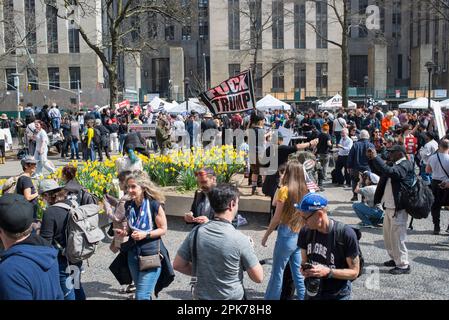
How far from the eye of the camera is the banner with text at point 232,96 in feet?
36.9

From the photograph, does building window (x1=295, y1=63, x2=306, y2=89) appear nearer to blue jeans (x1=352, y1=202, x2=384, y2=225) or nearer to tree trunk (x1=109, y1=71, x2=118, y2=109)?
tree trunk (x1=109, y1=71, x2=118, y2=109)

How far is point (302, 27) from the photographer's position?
59.6 m

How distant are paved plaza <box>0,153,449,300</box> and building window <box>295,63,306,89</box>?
51.5 meters

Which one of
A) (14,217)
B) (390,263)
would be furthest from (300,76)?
(14,217)

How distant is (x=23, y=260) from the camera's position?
3.16 metres

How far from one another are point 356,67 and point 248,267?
213 feet

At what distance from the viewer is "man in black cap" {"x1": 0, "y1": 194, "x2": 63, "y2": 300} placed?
3051 millimetres

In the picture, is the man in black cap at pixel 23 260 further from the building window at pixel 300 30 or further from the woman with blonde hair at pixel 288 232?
the building window at pixel 300 30

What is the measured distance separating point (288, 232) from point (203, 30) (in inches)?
2409

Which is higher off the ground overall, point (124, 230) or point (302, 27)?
point (302, 27)

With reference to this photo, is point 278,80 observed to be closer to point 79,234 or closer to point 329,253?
point 79,234

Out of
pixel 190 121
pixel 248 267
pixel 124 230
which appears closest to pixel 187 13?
pixel 190 121

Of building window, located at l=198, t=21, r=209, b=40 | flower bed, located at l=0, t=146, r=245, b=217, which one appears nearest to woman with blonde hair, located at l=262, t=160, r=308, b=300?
flower bed, located at l=0, t=146, r=245, b=217
